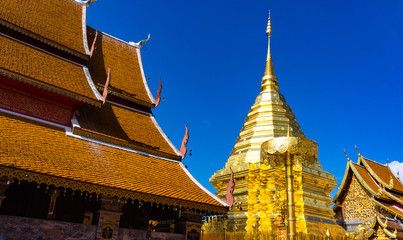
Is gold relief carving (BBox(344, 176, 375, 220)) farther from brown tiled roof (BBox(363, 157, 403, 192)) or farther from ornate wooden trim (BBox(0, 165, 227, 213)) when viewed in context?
ornate wooden trim (BBox(0, 165, 227, 213))

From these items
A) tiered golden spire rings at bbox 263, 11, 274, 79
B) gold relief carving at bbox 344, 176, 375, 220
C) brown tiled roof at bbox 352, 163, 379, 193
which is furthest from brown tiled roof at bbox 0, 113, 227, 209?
brown tiled roof at bbox 352, 163, 379, 193

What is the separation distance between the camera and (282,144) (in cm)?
654


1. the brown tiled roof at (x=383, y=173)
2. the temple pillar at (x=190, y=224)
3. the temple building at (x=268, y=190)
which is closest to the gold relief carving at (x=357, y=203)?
the brown tiled roof at (x=383, y=173)

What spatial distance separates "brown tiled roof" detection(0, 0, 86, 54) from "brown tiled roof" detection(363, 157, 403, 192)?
1675 centimetres

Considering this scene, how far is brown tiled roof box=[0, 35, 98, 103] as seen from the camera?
7.44 metres

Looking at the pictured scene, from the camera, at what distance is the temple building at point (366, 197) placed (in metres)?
16.5

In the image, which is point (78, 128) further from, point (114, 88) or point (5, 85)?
point (114, 88)

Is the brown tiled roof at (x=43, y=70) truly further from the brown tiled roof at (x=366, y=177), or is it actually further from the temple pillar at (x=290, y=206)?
the brown tiled roof at (x=366, y=177)

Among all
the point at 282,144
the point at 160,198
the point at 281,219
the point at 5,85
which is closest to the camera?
the point at 282,144

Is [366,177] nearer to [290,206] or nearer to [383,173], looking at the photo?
[383,173]

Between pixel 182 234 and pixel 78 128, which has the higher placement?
pixel 78 128

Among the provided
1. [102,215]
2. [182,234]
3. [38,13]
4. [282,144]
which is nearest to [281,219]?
[182,234]

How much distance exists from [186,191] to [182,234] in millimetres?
1270

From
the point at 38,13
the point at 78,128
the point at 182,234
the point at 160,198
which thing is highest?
the point at 38,13
